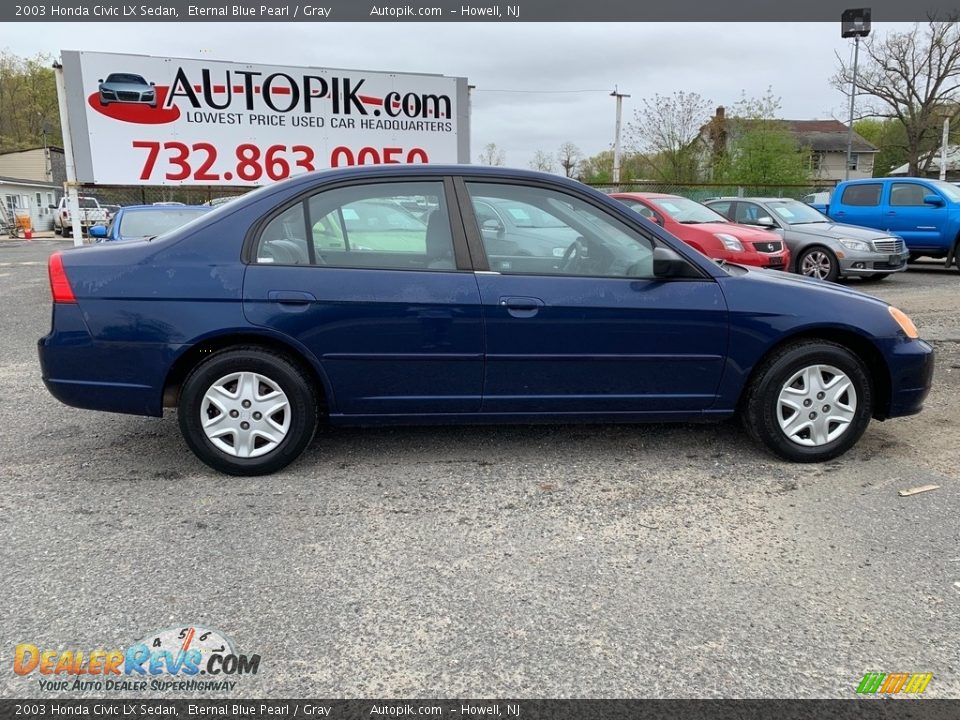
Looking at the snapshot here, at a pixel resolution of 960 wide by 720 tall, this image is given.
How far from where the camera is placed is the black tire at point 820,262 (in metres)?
11.2

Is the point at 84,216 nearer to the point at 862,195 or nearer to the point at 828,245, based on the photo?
the point at 862,195

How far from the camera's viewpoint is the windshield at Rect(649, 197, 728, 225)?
34.2 feet

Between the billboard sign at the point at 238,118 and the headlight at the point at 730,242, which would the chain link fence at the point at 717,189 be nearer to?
the billboard sign at the point at 238,118

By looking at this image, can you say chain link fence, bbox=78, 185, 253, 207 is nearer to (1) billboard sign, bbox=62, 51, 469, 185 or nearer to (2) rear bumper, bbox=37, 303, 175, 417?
(1) billboard sign, bbox=62, 51, 469, 185

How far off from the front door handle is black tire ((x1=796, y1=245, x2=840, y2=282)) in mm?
9069

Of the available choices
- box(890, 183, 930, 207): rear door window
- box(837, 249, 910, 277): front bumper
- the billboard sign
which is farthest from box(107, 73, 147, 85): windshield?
box(890, 183, 930, 207): rear door window

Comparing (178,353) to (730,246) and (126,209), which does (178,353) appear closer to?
(126,209)

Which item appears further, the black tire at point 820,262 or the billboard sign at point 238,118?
the black tire at point 820,262

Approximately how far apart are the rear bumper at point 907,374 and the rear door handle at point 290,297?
314 centimetres

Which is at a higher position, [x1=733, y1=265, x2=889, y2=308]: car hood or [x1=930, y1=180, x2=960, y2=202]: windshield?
[x1=930, y1=180, x2=960, y2=202]: windshield

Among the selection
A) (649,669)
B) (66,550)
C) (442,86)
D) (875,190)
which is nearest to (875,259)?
(875,190)

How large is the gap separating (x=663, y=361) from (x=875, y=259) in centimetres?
908

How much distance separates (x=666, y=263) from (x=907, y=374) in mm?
1528

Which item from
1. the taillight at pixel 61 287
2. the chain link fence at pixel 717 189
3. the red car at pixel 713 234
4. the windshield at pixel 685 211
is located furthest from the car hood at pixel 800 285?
the chain link fence at pixel 717 189
